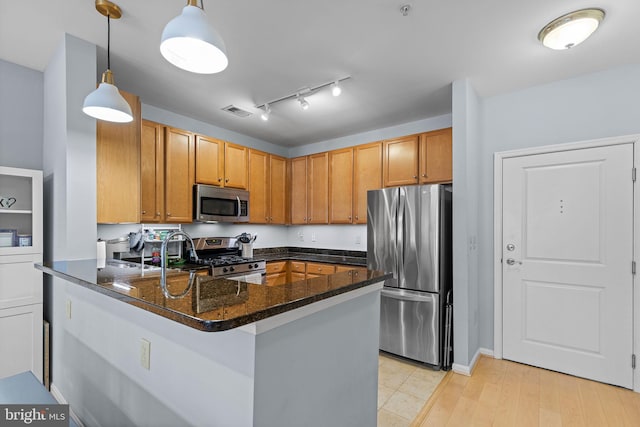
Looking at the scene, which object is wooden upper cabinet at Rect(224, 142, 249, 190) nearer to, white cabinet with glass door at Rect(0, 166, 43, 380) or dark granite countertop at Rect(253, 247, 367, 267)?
dark granite countertop at Rect(253, 247, 367, 267)

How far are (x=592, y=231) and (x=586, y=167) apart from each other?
1.83 feet

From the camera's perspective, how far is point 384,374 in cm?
273

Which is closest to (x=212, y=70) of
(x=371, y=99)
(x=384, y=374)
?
(x=371, y=99)

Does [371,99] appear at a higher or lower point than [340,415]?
higher

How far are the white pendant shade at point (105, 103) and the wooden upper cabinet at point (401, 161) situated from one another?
9.39ft

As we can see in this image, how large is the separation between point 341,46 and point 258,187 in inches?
98.5

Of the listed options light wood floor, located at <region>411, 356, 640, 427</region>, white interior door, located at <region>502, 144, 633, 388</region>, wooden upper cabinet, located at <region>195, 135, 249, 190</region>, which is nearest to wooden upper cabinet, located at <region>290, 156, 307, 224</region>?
wooden upper cabinet, located at <region>195, 135, 249, 190</region>

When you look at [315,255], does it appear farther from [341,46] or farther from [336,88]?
[341,46]

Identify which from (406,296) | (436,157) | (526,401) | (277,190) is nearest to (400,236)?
(406,296)

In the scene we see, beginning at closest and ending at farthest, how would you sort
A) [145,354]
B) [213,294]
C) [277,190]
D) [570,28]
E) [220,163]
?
[213,294]
[145,354]
[570,28]
[220,163]
[277,190]

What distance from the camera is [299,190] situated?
473cm

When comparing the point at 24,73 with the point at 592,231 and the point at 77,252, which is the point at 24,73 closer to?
the point at 77,252

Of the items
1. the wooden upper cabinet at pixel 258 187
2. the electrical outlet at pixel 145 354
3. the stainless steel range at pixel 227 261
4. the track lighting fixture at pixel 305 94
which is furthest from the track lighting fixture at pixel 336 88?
the electrical outlet at pixel 145 354

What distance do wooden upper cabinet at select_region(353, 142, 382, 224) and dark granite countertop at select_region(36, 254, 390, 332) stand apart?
95.6 inches
